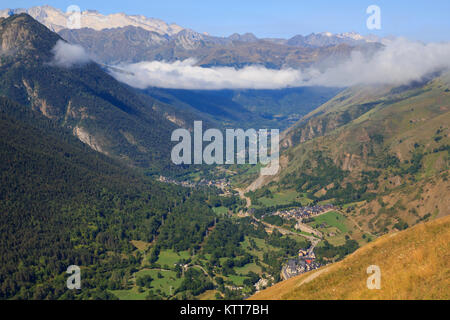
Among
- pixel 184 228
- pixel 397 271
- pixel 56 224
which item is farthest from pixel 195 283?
pixel 397 271

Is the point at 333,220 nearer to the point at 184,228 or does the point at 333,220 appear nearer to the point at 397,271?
the point at 184,228

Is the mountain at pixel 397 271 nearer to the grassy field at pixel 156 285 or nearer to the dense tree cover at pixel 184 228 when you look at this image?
the grassy field at pixel 156 285

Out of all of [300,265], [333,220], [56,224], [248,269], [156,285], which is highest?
[333,220]

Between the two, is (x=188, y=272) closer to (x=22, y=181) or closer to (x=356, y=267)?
(x=356, y=267)

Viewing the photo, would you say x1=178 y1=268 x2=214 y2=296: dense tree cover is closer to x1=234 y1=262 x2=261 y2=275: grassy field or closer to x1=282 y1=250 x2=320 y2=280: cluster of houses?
x1=234 y1=262 x2=261 y2=275: grassy field

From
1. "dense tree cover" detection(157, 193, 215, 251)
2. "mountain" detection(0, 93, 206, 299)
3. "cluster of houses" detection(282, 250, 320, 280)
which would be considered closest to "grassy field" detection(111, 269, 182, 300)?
"mountain" detection(0, 93, 206, 299)

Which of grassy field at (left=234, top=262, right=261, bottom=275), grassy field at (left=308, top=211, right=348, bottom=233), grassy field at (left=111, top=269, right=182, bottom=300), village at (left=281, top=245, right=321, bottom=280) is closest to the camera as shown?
grassy field at (left=111, top=269, right=182, bottom=300)

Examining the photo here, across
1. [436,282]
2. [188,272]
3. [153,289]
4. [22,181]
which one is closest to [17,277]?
[153,289]

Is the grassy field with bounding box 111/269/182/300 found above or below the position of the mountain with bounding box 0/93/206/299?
below
